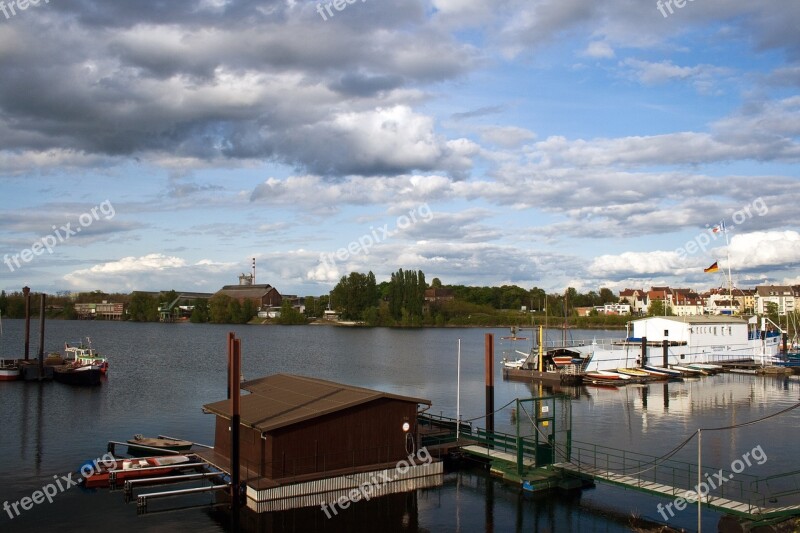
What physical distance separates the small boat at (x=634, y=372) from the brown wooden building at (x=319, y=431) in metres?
51.3

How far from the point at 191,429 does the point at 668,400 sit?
4277 centimetres

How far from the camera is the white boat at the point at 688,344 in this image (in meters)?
78.4

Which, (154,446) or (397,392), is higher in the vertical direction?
(154,446)

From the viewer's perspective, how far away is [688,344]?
8606 cm

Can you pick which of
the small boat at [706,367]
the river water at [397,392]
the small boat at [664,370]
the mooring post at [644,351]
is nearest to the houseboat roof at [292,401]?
the river water at [397,392]

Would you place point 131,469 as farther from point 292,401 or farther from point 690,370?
point 690,370

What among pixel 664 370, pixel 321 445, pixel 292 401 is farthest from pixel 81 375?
pixel 664 370

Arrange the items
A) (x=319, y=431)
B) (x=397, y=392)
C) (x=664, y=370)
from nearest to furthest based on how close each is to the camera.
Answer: (x=319, y=431) < (x=397, y=392) < (x=664, y=370)

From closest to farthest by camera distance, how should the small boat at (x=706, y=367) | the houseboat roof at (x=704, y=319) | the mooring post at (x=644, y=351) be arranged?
the mooring post at (x=644, y=351), the small boat at (x=706, y=367), the houseboat roof at (x=704, y=319)

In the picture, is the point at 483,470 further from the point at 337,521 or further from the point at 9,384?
the point at 9,384

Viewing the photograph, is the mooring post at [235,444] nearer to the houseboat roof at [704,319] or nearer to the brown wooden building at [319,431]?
the brown wooden building at [319,431]

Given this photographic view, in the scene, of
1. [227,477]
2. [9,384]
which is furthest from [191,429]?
[9,384]

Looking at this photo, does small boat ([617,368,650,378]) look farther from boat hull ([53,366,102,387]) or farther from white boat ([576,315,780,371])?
boat hull ([53,366,102,387])

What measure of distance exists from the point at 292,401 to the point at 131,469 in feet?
26.9
